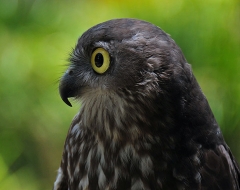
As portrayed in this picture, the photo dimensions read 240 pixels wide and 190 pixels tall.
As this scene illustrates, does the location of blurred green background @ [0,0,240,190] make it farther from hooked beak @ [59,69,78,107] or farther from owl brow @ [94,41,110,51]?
owl brow @ [94,41,110,51]

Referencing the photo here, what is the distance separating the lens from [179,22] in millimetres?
3396

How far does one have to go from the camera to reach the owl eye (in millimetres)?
1667

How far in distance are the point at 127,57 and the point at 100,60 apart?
0.34 ft

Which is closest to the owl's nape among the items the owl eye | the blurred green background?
the owl eye

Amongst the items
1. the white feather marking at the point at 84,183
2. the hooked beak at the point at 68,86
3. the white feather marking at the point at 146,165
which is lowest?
the white feather marking at the point at 84,183

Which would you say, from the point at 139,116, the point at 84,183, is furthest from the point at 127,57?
the point at 84,183

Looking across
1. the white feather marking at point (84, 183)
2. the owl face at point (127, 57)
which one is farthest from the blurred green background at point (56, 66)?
the owl face at point (127, 57)

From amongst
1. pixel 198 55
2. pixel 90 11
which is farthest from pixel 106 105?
pixel 90 11

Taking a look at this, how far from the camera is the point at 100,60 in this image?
1.70m

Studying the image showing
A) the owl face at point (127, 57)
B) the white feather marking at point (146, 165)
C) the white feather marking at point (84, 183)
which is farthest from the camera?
the white feather marking at point (84, 183)

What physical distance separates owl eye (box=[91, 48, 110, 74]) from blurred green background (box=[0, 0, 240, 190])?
1.62 metres

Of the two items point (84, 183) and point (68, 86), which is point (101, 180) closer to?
A: point (84, 183)

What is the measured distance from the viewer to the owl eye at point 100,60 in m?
1.67

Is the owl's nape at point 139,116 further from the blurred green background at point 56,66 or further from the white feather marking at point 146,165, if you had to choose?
the blurred green background at point 56,66
